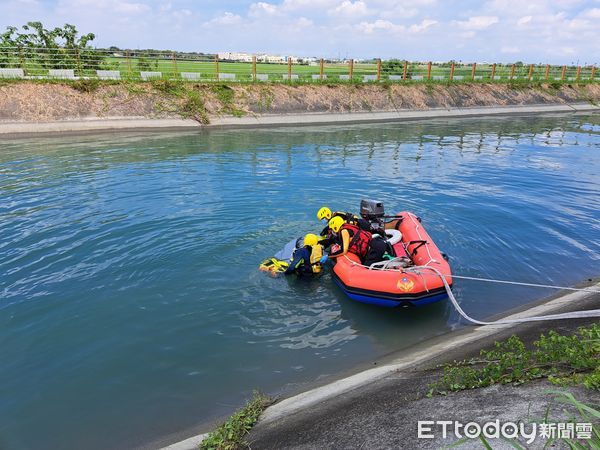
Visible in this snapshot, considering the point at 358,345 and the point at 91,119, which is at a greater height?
the point at 91,119

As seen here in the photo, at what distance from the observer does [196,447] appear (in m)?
3.74

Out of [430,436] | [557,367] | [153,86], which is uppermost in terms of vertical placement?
[153,86]

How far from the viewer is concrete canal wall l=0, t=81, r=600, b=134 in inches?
858

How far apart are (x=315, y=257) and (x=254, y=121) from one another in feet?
64.0

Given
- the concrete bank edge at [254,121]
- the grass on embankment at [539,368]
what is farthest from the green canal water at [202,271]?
the concrete bank edge at [254,121]

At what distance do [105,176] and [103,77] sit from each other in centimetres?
1454

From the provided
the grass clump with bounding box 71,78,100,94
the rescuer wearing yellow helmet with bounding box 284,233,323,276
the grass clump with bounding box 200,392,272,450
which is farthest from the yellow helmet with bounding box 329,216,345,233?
the grass clump with bounding box 71,78,100,94

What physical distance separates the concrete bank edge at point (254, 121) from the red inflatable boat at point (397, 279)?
19.4 metres

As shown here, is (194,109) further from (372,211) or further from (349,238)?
(349,238)

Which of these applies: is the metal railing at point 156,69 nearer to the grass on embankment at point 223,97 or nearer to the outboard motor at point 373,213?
the grass on embankment at point 223,97

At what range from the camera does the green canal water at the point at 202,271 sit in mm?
4805

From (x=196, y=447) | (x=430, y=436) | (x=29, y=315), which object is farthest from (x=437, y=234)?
(x=29, y=315)

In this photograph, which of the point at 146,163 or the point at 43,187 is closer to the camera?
the point at 43,187

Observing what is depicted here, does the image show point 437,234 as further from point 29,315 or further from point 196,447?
point 29,315
